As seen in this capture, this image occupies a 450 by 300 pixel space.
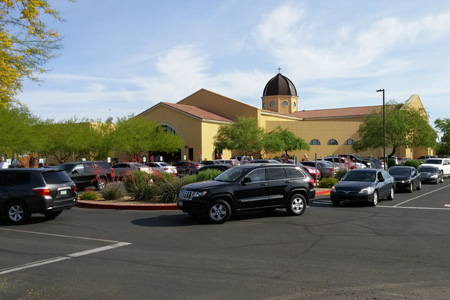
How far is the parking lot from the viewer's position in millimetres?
5523

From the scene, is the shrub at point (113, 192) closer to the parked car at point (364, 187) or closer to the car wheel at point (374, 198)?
the parked car at point (364, 187)

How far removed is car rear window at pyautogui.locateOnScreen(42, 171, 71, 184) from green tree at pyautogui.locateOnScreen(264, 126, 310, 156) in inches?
1658

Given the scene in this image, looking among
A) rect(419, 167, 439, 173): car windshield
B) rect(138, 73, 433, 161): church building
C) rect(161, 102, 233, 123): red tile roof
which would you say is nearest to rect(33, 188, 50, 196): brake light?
rect(419, 167, 439, 173): car windshield

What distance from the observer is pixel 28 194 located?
1136 centimetres

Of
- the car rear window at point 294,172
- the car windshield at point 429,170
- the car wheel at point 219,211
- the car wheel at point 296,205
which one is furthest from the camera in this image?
the car windshield at point 429,170

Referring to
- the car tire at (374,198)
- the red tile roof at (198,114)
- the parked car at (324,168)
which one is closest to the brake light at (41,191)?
the car tire at (374,198)

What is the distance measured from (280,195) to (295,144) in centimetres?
4824

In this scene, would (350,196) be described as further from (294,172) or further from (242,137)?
(242,137)

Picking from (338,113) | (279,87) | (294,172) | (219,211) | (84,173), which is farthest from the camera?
(279,87)

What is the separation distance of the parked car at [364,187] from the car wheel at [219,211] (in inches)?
224

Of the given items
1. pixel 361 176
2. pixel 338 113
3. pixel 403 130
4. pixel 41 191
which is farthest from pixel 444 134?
pixel 41 191

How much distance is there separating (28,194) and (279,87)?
71.7 meters

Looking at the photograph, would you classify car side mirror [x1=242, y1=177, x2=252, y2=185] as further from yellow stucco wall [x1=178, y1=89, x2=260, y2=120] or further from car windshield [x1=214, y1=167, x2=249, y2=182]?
yellow stucco wall [x1=178, y1=89, x2=260, y2=120]

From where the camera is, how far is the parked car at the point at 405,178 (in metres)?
20.4
